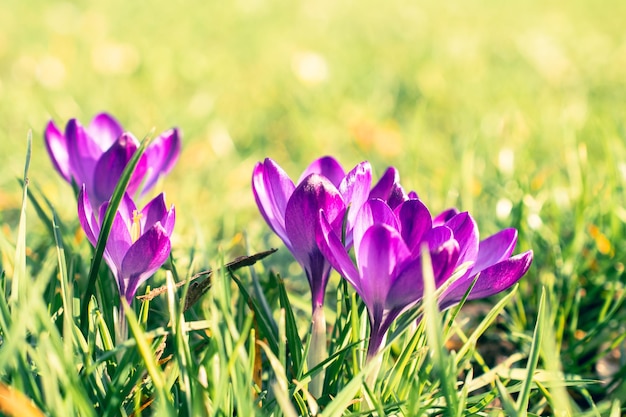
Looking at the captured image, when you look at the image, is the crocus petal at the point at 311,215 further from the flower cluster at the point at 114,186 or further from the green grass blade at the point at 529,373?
the green grass blade at the point at 529,373

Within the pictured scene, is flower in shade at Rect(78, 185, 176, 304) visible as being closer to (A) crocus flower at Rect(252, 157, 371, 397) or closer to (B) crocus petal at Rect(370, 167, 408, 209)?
(A) crocus flower at Rect(252, 157, 371, 397)

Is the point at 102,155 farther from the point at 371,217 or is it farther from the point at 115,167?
the point at 371,217

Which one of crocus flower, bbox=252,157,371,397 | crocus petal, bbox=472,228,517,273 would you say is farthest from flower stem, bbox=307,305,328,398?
crocus petal, bbox=472,228,517,273

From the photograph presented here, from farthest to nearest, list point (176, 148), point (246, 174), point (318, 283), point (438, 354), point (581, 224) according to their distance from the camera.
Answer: point (246, 174) → point (581, 224) → point (176, 148) → point (318, 283) → point (438, 354)

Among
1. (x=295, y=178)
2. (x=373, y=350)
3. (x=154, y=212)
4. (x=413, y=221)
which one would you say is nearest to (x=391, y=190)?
(x=413, y=221)

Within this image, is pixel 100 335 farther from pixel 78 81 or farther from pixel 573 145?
pixel 78 81

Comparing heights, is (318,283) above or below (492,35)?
below

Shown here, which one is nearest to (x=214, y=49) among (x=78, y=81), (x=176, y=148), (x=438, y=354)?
(x=78, y=81)
